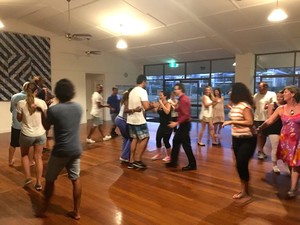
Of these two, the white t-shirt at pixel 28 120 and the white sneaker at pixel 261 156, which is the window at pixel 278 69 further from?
the white t-shirt at pixel 28 120

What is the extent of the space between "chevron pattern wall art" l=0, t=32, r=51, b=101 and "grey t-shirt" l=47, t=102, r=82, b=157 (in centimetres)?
726

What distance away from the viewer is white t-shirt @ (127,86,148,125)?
4.09 m

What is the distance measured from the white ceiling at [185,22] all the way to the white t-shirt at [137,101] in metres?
3.08

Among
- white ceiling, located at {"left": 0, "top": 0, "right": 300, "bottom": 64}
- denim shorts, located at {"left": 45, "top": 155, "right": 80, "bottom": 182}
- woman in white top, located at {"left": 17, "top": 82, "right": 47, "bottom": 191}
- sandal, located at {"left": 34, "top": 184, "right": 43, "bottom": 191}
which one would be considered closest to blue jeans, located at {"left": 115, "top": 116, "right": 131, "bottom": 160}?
woman in white top, located at {"left": 17, "top": 82, "right": 47, "bottom": 191}

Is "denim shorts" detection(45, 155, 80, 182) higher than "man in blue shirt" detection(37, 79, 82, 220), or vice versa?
"man in blue shirt" detection(37, 79, 82, 220)

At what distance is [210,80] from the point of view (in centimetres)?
1097

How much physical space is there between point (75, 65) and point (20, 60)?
210 centimetres

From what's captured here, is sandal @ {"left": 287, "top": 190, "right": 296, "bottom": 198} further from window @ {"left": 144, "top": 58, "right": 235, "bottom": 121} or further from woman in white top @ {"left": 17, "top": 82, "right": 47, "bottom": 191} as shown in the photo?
window @ {"left": 144, "top": 58, "right": 235, "bottom": 121}

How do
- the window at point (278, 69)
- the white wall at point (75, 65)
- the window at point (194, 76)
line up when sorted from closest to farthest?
the white wall at point (75, 65), the window at point (278, 69), the window at point (194, 76)

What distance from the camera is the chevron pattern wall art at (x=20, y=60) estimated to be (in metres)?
8.39

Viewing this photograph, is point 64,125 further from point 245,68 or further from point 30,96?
point 245,68

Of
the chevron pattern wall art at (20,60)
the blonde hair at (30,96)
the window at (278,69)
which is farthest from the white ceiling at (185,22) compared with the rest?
the blonde hair at (30,96)

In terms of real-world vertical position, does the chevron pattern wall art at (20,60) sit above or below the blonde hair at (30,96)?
above

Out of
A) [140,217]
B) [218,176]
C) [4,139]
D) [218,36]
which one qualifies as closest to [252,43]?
[218,36]
